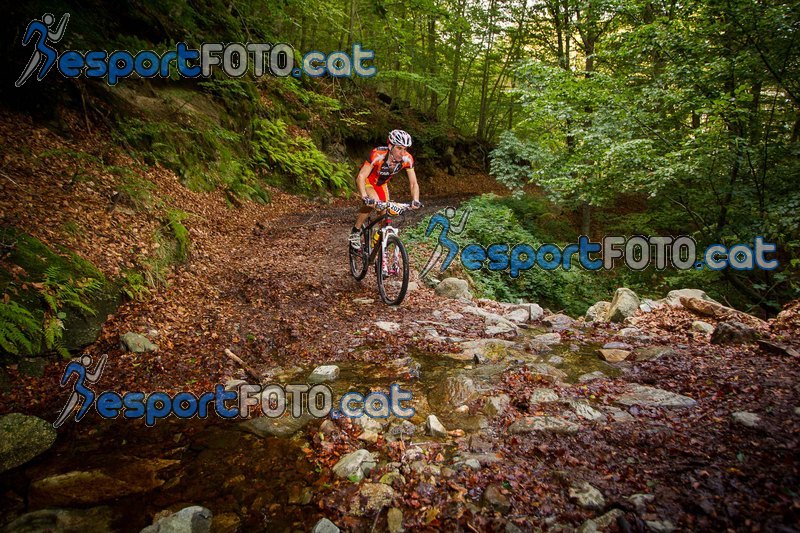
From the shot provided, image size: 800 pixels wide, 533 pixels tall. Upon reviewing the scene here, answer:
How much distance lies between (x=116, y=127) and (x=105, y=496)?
790cm

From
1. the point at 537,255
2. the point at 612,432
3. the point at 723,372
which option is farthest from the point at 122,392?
the point at 537,255

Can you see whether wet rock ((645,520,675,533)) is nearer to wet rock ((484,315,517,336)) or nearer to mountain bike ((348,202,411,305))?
wet rock ((484,315,517,336))

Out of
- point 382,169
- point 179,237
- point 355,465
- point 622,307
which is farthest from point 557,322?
point 179,237

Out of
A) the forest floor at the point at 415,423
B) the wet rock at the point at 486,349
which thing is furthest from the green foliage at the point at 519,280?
the wet rock at the point at 486,349

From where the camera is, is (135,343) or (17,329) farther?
(135,343)

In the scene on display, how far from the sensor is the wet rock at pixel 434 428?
3000 millimetres

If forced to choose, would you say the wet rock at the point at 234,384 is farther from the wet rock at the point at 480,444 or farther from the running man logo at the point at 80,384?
the wet rock at the point at 480,444

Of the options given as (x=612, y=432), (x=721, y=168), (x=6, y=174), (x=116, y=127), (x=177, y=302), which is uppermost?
(x=116, y=127)

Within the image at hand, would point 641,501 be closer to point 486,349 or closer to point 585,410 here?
point 585,410

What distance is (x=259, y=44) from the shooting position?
1145cm

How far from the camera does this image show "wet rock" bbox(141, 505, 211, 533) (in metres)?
2.16

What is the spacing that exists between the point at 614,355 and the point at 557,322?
1819 mm

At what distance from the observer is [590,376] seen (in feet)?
13.3

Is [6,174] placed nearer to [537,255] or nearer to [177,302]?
[177,302]
